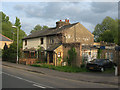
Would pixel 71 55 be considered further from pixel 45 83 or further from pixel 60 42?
pixel 45 83

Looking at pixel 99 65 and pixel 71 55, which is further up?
pixel 71 55

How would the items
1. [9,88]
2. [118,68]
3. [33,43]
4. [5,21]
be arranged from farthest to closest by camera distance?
[5,21] < [33,43] < [118,68] < [9,88]

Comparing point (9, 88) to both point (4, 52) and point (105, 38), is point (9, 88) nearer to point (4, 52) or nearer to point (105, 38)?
point (4, 52)

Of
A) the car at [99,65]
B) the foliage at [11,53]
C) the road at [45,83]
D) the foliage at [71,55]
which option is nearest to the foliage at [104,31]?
the foliage at [71,55]

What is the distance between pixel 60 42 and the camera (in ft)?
74.9

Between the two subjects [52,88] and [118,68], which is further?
[118,68]

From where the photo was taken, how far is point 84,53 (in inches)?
725

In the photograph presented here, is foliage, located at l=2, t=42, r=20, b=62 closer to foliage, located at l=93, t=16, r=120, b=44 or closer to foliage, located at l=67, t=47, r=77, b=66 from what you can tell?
foliage, located at l=67, t=47, r=77, b=66

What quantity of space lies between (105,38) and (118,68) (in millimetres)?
36389

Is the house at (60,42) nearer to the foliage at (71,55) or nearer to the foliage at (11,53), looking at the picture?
the foliage at (71,55)

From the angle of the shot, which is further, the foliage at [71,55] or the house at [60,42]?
the house at [60,42]

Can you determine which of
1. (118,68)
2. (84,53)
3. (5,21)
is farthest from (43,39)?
(5,21)

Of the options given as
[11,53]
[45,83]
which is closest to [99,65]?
[45,83]

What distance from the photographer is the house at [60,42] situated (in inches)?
776
